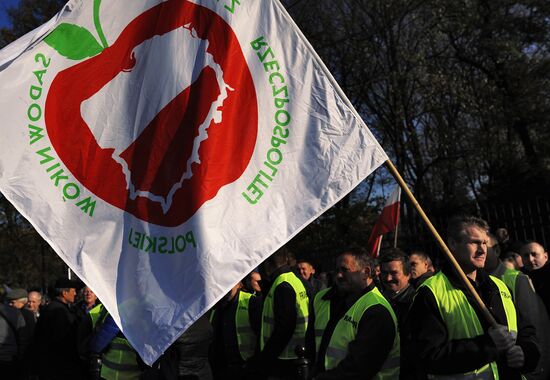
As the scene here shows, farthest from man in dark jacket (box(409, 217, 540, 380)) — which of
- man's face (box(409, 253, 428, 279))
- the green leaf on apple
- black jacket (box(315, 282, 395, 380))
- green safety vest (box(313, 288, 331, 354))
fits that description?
man's face (box(409, 253, 428, 279))

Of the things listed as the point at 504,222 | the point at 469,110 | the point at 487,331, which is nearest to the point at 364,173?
the point at 487,331

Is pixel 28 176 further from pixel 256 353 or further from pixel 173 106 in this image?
pixel 256 353

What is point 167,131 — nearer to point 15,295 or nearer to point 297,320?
point 297,320

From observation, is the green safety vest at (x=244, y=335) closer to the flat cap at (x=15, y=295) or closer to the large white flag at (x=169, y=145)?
the large white flag at (x=169, y=145)

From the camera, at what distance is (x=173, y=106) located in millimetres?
4625

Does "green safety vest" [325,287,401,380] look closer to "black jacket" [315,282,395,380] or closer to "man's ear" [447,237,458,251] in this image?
"black jacket" [315,282,395,380]

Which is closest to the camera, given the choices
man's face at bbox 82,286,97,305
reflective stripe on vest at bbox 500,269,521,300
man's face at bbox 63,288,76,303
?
reflective stripe on vest at bbox 500,269,521,300

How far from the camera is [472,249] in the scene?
423cm

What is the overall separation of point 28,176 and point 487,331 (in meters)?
2.72

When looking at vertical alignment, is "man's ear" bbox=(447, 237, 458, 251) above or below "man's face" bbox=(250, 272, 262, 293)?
above

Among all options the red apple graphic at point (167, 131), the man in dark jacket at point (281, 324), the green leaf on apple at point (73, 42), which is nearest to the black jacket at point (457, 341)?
the red apple graphic at point (167, 131)

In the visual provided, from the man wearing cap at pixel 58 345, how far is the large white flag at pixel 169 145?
431cm

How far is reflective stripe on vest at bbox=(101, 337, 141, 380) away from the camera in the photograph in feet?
21.6

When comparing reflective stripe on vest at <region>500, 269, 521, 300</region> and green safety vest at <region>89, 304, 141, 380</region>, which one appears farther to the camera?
green safety vest at <region>89, 304, 141, 380</region>
